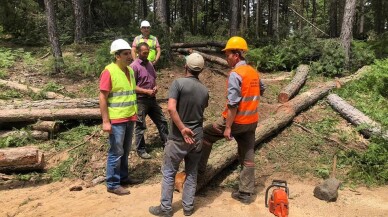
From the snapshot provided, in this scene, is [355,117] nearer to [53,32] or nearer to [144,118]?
[144,118]

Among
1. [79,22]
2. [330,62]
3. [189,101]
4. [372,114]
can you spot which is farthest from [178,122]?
[79,22]

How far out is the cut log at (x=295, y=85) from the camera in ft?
32.5

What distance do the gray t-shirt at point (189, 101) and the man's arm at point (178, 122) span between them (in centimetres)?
8

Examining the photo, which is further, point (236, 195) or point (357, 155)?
point (357, 155)

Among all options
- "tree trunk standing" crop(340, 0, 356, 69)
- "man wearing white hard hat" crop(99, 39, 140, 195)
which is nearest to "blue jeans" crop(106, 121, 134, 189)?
"man wearing white hard hat" crop(99, 39, 140, 195)

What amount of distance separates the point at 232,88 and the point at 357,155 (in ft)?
11.8

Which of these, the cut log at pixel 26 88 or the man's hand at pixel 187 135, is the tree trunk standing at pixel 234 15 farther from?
the man's hand at pixel 187 135

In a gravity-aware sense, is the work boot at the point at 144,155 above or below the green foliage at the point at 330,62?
below

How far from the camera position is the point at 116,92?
209 inches

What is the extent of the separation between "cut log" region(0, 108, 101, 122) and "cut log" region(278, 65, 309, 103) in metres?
4.97

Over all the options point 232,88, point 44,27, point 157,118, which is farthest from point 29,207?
point 44,27

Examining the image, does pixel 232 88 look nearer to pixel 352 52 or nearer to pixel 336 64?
pixel 336 64

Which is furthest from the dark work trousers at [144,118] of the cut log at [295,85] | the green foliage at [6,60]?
the green foliage at [6,60]

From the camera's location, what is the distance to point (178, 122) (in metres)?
4.55
